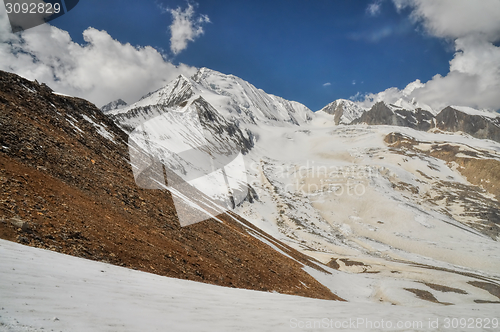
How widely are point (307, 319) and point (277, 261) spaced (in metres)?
17.2

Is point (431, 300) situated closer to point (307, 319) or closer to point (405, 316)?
point (405, 316)

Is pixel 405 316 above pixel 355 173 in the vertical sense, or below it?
below

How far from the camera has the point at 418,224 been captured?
231 feet

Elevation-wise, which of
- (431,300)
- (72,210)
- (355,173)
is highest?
(355,173)

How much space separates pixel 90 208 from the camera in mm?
11805

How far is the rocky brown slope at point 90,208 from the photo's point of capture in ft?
29.2

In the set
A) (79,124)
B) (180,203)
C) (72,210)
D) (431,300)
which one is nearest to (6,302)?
(72,210)

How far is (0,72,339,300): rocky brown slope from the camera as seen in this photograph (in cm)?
891
